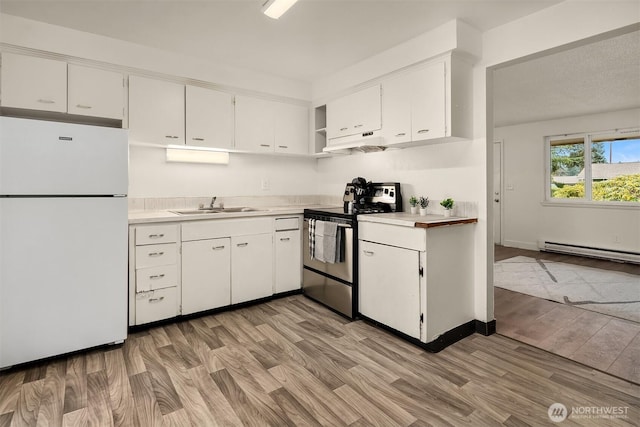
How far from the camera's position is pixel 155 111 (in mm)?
3004

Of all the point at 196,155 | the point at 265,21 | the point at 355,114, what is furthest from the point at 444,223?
the point at 196,155

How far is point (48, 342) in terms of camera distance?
7.20 ft

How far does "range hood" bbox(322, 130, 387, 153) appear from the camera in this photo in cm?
308

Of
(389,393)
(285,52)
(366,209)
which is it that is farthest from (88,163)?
(389,393)

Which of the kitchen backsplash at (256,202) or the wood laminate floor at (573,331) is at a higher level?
the kitchen backsplash at (256,202)

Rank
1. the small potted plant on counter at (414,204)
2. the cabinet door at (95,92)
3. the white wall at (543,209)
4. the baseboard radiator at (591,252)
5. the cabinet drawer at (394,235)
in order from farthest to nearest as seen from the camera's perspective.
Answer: the white wall at (543,209)
the baseboard radiator at (591,252)
the small potted plant on counter at (414,204)
the cabinet door at (95,92)
the cabinet drawer at (394,235)

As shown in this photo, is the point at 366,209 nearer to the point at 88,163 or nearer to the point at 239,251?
the point at 239,251

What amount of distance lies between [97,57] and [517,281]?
5.00 meters

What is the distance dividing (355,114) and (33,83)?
2.70 meters

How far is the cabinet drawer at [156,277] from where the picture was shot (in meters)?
2.71

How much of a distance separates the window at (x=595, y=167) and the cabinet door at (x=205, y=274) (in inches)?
233

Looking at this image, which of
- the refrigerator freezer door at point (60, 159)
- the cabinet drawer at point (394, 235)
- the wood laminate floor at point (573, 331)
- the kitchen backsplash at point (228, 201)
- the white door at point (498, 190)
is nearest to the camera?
the refrigerator freezer door at point (60, 159)

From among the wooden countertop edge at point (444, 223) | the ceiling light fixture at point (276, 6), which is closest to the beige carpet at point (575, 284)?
the wooden countertop edge at point (444, 223)

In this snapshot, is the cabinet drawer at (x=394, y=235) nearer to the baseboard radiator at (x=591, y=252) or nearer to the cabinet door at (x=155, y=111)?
the cabinet door at (x=155, y=111)
